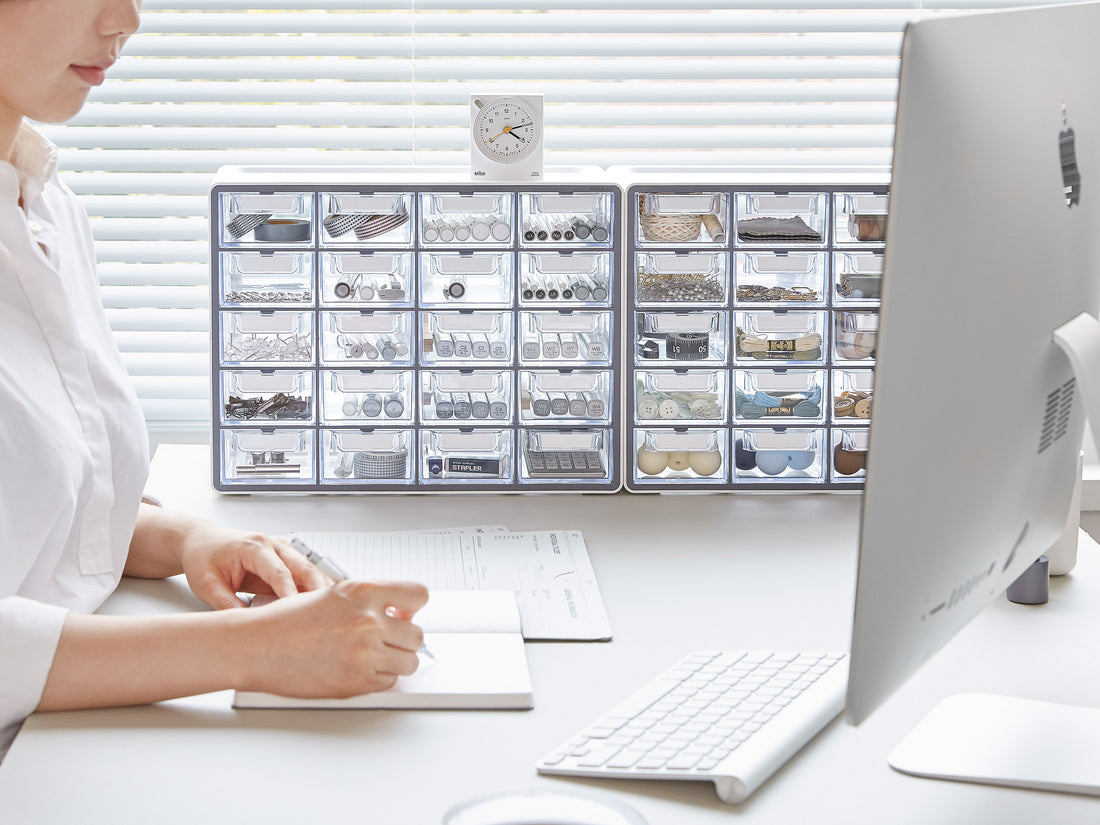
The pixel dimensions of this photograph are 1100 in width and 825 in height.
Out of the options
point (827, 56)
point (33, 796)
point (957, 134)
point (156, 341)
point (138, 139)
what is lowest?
point (33, 796)

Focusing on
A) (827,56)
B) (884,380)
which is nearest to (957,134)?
(884,380)

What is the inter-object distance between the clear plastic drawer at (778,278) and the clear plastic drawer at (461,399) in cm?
34

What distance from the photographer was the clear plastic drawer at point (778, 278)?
63.0 inches

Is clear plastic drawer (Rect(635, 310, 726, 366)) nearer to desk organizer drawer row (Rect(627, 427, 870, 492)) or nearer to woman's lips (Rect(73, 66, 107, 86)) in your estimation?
desk organizer drawer row (Rect(627, 427, 870, 492))

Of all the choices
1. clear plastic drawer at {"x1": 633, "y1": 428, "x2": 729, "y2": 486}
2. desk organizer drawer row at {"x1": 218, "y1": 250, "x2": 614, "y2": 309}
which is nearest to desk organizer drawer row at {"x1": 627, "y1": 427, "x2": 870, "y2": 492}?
clear plastic drawer at {"x1": 633, "y1": 428, "x2": 729, "y2": 486}

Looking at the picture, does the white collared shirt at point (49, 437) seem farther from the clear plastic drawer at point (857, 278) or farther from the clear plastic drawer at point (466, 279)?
the clear plastic drawer at point (857, 278)

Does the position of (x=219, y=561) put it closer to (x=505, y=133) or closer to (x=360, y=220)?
(x=360, y=220)

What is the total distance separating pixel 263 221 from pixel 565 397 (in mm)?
459

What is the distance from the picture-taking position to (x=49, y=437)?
1.01 metres

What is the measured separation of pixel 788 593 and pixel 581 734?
1.35 feet

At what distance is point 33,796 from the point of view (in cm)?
77

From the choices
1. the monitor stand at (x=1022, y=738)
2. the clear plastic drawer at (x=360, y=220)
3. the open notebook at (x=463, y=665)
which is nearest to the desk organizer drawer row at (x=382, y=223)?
the clear plastic drawer at (x=360, y=220)

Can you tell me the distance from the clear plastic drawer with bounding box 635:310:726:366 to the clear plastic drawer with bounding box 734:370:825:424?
0.06 meters

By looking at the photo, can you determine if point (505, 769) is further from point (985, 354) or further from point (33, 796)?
point (985, 354)
